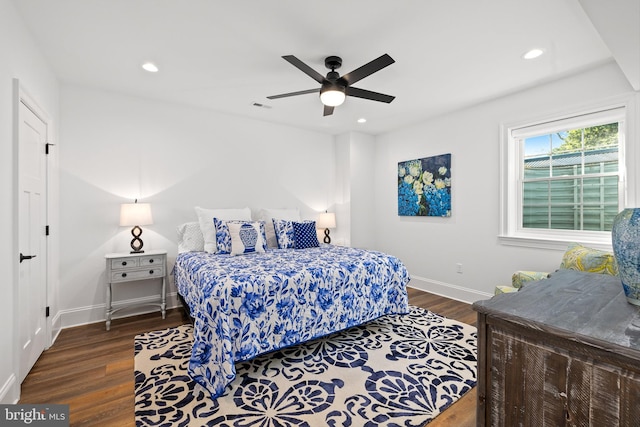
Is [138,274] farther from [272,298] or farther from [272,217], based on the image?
[272,298]

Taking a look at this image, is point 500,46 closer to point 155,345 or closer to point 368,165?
point 368,165

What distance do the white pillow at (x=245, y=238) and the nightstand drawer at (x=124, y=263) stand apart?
1052 millimetres

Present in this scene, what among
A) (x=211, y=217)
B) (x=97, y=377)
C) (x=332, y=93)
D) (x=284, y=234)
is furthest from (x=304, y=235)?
(x=97, y=377)

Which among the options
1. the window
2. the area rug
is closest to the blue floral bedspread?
the area rug

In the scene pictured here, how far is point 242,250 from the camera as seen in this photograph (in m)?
3.39

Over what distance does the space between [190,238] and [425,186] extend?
336cm

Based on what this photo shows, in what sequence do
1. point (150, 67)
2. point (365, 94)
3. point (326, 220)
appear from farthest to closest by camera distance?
point (326, 220), point (150, 67), point (365, 94)

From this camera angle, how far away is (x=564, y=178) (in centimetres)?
332

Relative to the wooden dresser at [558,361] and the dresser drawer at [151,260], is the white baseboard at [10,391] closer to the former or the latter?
the dresser drawer at [151,260]

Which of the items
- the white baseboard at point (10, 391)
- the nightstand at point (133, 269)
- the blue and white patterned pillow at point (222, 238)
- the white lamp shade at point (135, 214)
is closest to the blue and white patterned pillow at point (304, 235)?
the blue and white patterned pillow at point (222, 238)

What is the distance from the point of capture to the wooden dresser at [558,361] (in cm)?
83

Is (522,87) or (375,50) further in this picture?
Result: (522,87)

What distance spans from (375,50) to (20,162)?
9.16 ft

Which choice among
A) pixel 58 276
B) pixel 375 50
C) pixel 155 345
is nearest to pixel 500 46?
pixel 375 50
